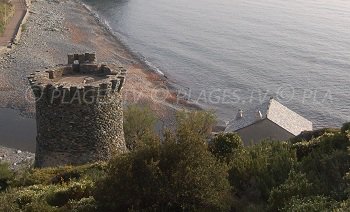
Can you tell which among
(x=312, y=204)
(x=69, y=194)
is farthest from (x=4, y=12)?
(x=312, y=204)

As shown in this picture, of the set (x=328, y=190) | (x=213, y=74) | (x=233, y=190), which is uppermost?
(x=328, y=190)

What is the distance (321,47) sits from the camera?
6219cm

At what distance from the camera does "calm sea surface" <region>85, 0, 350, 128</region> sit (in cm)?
4869

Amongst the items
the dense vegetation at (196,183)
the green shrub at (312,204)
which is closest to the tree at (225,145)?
the dense vegetation at (196,183)

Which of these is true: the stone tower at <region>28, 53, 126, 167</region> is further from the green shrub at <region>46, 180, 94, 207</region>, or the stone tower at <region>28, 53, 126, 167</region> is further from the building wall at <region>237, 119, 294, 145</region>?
the building wall at <region>237, 119, 294, 145</region>

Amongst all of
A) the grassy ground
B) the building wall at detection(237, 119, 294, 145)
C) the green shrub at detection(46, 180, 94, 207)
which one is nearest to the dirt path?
the grassy ground

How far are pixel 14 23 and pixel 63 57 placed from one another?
16.5 metres

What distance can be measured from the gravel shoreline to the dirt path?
123 cm

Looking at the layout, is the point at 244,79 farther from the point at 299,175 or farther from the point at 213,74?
the point at 299,175

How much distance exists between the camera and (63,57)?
54125mm

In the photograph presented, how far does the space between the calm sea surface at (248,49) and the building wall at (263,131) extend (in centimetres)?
1404

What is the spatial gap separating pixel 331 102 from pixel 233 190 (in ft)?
120

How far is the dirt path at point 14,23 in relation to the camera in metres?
57.6

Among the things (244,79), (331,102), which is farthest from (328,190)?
(244,79)
